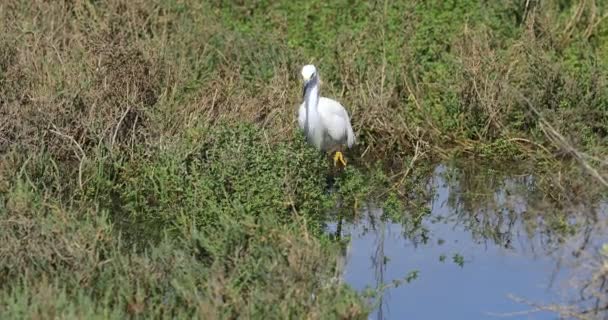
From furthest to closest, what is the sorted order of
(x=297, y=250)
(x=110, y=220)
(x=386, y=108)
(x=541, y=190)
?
(x=386, y=108)
(x=541, y=190)
(x=110, y=220)
(x=297, y=250)

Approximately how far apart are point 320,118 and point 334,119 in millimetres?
129

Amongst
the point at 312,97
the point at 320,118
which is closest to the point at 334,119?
the point at 320,118

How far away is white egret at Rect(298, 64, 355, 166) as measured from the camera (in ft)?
33.1

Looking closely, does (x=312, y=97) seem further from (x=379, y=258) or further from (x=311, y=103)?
(x=379, y=258)

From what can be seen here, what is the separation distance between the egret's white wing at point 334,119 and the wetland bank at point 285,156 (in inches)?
11.1

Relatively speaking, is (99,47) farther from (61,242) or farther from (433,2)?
(433,2)

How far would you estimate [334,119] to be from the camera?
1024 centimetres

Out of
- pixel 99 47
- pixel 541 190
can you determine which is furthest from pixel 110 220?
pixel 541 190

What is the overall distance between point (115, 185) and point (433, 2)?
4.50 meters

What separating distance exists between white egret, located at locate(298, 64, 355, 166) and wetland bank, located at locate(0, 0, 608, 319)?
17 cm

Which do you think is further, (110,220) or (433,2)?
(433,2)

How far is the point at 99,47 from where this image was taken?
978 centimetres

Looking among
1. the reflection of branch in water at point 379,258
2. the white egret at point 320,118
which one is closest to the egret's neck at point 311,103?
the white egret at point 320,118

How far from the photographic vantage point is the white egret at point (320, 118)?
1009 centimetres
